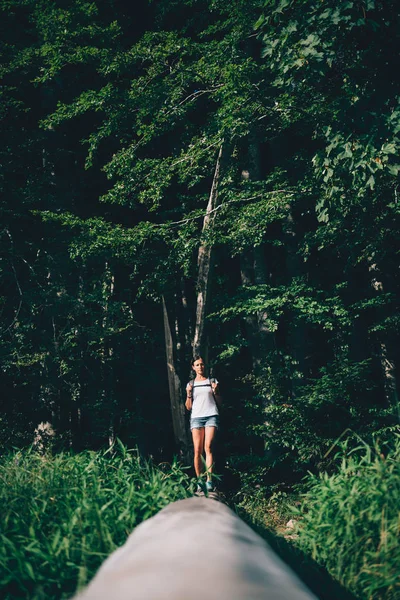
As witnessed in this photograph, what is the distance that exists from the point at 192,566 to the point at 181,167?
8551 millimetres

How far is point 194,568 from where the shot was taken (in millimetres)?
2518

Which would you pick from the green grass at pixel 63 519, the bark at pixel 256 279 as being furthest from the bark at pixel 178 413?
the green grass at pixel 63 519

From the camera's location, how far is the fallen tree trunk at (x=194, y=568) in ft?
7.63

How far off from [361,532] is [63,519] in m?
2.21

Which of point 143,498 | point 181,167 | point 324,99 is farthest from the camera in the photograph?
point 181,167

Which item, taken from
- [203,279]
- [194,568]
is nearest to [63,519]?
[194,568]

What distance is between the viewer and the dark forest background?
810 centimetres

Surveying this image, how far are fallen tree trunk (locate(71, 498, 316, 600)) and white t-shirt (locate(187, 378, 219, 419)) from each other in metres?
4.06

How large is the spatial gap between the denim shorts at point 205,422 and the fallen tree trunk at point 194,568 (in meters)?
4.02

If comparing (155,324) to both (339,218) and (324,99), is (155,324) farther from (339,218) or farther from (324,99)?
(324,99)

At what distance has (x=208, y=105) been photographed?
1167 centimetres

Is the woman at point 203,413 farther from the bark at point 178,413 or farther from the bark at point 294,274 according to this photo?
the bark at point 294,274

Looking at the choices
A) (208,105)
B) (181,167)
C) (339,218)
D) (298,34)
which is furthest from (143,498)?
(208,105)

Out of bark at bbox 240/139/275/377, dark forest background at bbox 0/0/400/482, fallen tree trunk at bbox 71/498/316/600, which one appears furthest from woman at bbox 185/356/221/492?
fallen tree trunk at bbox 71/498/316/600
